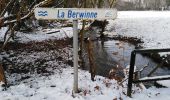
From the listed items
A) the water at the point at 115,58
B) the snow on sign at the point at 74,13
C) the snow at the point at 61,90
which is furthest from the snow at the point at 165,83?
the water at the point at 115,58

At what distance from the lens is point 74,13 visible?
264 inches

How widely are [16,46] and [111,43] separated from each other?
271 inches

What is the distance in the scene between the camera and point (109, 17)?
22.4ft

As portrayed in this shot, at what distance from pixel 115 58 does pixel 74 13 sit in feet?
28.5

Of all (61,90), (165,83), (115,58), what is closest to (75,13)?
(61,90)

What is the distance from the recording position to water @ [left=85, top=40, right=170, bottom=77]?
491 inches

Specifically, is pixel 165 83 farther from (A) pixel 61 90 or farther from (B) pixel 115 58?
(B) pixel 115 58

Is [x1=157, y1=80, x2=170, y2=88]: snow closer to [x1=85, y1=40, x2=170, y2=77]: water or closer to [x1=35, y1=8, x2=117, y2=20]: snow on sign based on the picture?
[x1=35, y1=8, x2=117, y2=20]: snow on sign

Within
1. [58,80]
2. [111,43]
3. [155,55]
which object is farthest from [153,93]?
[111,43]

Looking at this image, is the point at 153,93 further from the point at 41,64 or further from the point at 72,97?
the point at 41,64

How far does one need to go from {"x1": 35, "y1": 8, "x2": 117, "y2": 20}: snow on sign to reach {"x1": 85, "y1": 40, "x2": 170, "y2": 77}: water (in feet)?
17.3

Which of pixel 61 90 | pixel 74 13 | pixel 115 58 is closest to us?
pixel 74 13

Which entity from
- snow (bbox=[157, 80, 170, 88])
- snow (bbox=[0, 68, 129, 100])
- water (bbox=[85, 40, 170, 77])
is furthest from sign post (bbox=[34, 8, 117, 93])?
water (bbox=[85, 40, 170, 77])

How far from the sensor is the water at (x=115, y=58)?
40.9 feet
